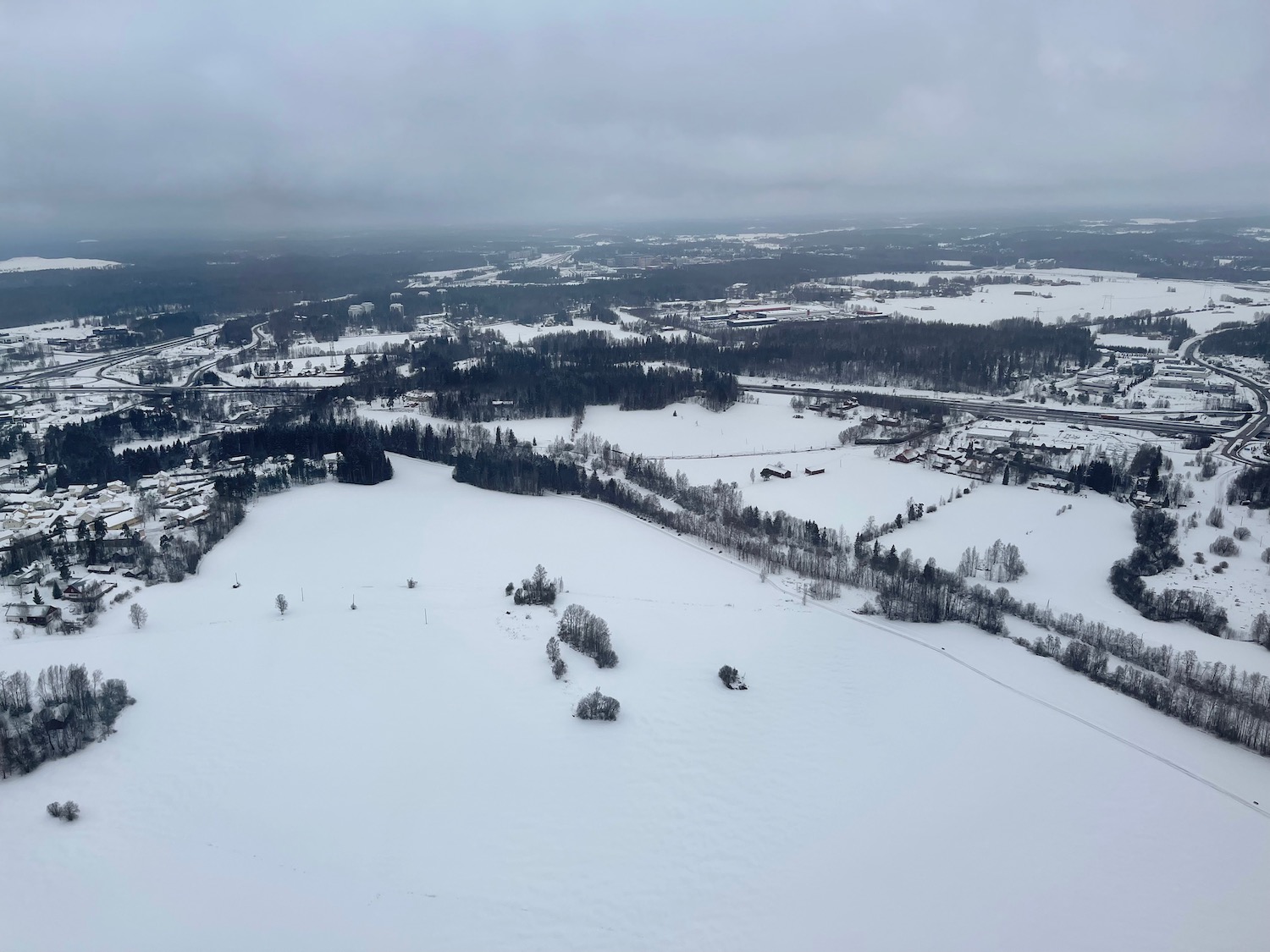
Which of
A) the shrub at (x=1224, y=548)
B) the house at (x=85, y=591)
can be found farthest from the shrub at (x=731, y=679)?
the shrub at (x=1224, y=548)

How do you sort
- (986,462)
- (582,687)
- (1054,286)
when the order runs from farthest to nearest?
(1054,286) < (986,462) < (582,687)

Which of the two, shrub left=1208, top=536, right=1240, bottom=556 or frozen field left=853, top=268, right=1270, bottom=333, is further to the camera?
frozen field left=853, top=268, right=1270, bottom=333

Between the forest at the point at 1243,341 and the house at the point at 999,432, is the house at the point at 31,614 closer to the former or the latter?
the house at the point at 999,432

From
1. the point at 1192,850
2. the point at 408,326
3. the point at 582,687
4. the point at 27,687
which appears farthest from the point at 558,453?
the point at 408,326

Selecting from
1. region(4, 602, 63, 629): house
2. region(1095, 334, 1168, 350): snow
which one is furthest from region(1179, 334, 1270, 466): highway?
region(4, 602, 63, 629): house

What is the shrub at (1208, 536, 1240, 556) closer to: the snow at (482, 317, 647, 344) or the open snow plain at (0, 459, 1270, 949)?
the open snow plain at (0, 459, 1270, 949)

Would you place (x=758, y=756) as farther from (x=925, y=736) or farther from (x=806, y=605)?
(x=806, y=605)

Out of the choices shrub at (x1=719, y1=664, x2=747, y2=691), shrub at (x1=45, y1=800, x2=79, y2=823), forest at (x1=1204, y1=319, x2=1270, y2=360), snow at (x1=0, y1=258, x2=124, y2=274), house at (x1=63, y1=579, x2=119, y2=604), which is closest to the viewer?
shrub at (x1=45, y1=800, x2=79, y2=823)

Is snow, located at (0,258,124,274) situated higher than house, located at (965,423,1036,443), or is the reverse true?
snow, located at (0,258,124,274)
